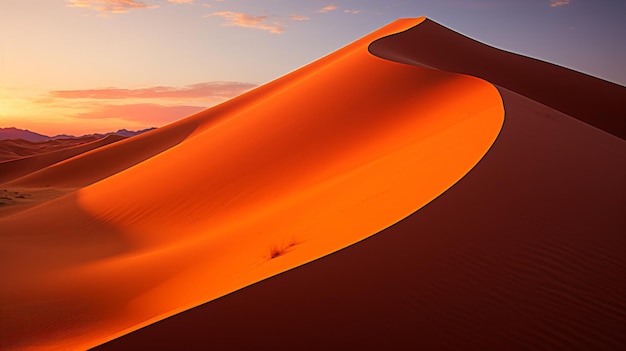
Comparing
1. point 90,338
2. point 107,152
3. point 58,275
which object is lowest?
point 90,338

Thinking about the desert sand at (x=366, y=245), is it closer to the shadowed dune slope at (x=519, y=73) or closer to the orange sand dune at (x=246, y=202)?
the orange sand dune at (x=246, y=202)

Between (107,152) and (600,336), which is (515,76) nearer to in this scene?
(600,336)

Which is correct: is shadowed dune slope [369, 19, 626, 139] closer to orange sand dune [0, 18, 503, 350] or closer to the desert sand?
orange sand dune [0, 18, 503, 350]

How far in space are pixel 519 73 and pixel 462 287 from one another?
24238 millimetres

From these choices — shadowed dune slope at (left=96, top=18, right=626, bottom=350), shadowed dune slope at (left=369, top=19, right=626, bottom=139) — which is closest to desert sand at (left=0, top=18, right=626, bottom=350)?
shadowed dune slope at (left=96, top=18, right=626, bottom=350)

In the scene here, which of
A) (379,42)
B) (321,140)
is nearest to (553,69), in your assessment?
(379,42)

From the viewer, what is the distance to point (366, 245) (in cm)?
383

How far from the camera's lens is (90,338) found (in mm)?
4707

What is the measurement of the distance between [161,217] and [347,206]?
688 cm

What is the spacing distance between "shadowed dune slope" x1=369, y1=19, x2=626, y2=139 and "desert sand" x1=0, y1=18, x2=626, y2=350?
870 centimetres

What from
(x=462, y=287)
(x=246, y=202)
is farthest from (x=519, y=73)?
(x=462, y=287)

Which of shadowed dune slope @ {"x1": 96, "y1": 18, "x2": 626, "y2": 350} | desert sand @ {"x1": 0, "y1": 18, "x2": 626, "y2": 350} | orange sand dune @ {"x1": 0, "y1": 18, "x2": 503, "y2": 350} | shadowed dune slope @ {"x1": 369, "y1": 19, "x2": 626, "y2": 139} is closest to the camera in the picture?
shadowed dune slope @ {"x1": 96, "y1": 18, "x2": 626, "y2": 350}

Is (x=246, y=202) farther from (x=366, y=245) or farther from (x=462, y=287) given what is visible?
(x=462, y=287)

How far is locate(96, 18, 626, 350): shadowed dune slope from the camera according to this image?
2.84 metres
